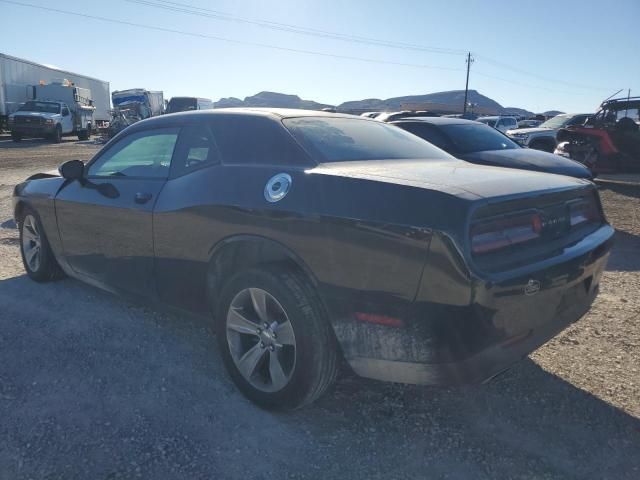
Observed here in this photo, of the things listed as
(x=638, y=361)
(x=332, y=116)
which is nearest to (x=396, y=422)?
(x=638, y=361)


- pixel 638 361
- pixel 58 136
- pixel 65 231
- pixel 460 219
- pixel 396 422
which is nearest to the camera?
pixel 460 219

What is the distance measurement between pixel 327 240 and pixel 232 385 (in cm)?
116

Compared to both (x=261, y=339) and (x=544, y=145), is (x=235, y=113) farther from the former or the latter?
(x=544, y=145)

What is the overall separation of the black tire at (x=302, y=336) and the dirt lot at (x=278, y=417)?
0.19 metres

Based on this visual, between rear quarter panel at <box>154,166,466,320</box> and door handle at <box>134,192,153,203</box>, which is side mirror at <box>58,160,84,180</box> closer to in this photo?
door handle at <box>134,192,153,203</box>

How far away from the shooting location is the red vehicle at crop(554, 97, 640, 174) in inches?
468

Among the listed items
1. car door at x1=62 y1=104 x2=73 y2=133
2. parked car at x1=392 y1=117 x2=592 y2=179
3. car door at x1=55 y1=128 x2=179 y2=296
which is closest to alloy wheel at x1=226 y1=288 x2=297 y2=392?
car door at x1=55 y1=128 x2=179 y2=296

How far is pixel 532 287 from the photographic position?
87.7 inches

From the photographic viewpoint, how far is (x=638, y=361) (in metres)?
3.26

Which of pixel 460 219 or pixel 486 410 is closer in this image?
pixel 460 219

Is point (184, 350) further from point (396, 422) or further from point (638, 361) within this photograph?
point (638, 361)

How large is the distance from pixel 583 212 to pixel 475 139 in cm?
505

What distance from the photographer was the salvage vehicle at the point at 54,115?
24.3 meters

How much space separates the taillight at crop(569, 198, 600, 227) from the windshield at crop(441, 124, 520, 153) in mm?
4432
